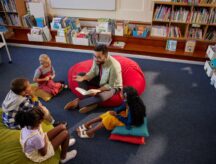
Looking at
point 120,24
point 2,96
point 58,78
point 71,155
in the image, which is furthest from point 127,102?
point 120,24

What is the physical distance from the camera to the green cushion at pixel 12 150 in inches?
77.5

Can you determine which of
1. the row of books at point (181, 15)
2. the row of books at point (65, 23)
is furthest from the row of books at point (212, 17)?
the row of books at point (65, 23)

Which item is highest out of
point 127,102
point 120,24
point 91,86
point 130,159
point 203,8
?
point 203,8

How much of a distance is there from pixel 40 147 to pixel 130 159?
1.02 m

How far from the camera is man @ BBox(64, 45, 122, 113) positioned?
109 inches

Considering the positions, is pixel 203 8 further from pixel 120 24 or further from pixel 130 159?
pixel 130 159

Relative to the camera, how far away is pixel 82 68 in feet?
11.2

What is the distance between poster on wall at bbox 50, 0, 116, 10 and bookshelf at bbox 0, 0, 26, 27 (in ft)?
2.42

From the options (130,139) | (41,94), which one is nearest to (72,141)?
(130,139)

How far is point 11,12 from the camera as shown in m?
4.91

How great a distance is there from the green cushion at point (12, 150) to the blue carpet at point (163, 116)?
41 centimetres

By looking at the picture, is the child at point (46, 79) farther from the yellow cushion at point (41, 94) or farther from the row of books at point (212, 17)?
the row of books at point (212, 17)

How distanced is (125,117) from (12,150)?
1239 mm

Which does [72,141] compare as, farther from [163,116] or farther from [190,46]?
[190,46]
